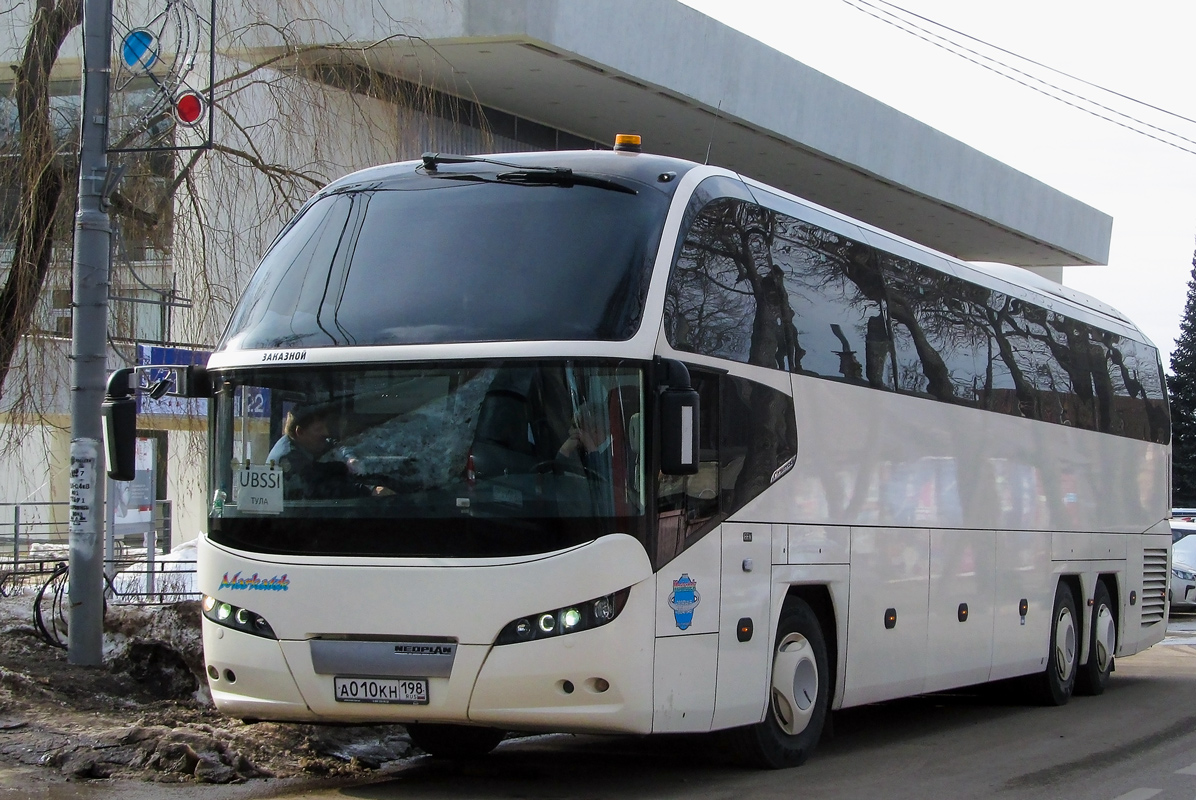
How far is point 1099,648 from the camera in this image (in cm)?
1543

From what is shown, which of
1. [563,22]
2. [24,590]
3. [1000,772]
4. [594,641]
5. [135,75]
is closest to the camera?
[594,641]

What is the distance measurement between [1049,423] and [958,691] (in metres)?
3.29

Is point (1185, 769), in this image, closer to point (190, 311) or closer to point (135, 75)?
point (190, 311)

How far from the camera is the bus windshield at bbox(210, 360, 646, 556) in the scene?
25.2 feet

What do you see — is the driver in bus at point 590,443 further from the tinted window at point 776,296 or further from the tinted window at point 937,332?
the tinted window at point 937,332

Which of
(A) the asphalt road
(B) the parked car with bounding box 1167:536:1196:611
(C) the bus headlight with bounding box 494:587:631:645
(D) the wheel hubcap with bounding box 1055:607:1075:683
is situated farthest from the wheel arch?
(B) the parked car with bounding box 1167:536:1196:611

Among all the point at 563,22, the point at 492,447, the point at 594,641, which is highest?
the point at 563,22

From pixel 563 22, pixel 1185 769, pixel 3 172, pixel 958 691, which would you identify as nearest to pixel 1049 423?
pixel 958 691

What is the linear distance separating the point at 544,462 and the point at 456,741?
110 inches

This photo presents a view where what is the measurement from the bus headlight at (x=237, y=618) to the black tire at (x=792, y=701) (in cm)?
288

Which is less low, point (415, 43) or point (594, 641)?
point (415, 43)

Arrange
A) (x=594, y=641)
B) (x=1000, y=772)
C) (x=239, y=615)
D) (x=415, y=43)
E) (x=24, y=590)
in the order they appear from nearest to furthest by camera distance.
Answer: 1. (x=594, y=641)
2. (x=239, y=615)
3. (x=1000, y=772)
4. (x=24, y=590)
5. (x=415, y=43)

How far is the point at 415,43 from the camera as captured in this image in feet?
53.7

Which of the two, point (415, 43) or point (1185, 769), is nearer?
point (1185, 769)
